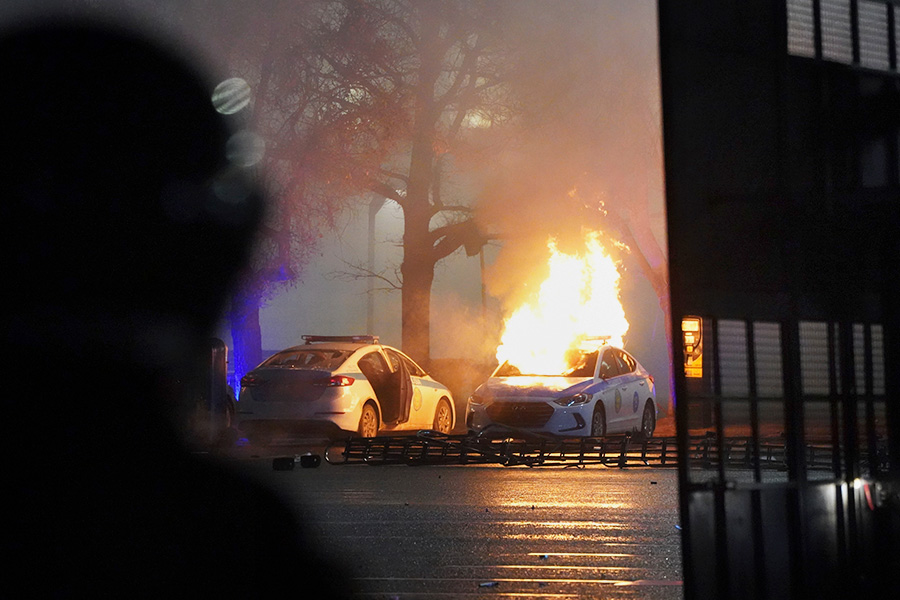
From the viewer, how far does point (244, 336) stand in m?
21.6

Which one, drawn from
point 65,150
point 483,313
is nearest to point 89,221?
point 65,150

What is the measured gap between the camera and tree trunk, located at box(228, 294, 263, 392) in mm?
20109

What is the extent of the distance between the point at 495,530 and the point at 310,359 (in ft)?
24.2

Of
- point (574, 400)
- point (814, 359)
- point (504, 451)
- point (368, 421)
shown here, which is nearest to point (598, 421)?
point (574, 400)

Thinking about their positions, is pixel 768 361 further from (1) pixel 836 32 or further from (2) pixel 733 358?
(1) pixel 836 32

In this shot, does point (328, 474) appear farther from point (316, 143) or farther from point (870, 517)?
point (316, 143)

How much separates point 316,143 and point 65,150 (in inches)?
411

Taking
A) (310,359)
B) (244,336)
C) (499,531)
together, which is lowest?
(499,531)

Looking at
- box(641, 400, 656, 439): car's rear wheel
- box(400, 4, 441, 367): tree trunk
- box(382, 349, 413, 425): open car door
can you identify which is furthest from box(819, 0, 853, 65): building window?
box(400, 4, 441, 367): tree trunk

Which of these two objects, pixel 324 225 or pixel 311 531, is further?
pixel 324 225

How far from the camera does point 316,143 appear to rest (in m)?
20.1

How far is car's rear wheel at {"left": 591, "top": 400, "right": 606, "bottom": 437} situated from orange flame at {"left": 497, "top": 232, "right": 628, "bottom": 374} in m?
4.66

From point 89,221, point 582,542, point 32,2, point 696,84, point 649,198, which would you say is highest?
point 32,2

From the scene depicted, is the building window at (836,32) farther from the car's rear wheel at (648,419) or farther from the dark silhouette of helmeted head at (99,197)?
the car's rear wheel at (648,419)
